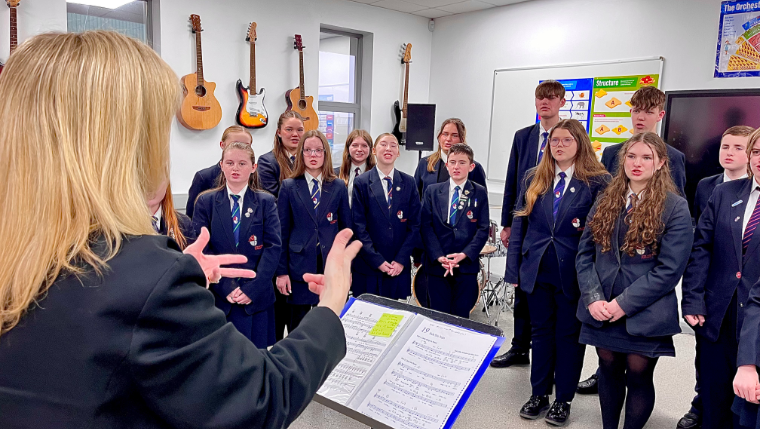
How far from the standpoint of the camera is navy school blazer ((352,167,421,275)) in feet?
10.8

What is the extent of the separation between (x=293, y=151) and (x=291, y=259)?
39.7 inches

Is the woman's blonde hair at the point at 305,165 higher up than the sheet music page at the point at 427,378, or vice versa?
the woman's blonde hair at the point at 305,165

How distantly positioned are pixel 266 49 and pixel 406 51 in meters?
1.77

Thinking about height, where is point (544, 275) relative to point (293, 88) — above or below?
below

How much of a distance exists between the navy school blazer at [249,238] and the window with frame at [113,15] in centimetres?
235

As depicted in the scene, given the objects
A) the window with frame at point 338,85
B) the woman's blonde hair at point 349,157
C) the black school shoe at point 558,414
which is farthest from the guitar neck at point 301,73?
the black school shoe at point 558,414

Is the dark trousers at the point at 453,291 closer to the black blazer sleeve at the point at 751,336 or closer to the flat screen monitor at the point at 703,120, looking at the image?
the black blazer sleeve at the point at 751,336

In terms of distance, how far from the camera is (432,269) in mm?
3332

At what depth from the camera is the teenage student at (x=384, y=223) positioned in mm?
3283

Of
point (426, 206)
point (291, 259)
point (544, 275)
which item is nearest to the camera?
point (544, 275)

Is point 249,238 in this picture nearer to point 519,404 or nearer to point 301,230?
point 301,230

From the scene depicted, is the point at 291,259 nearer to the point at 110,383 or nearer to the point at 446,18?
the point at 110,383

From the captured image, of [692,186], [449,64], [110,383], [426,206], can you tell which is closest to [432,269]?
[426,206]

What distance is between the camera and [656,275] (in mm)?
2146
